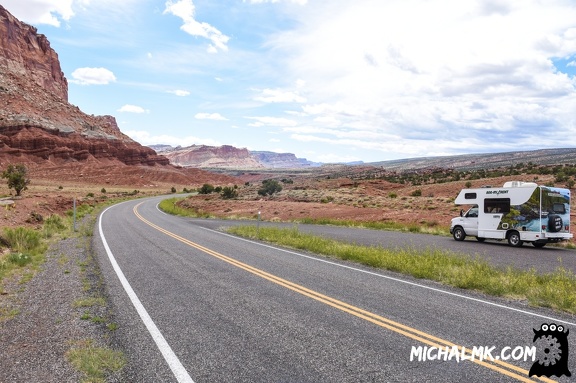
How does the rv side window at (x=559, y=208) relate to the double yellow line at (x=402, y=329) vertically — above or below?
above

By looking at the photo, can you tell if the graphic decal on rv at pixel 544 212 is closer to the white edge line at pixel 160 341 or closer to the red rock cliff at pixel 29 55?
the white edge line at pixel 160 341

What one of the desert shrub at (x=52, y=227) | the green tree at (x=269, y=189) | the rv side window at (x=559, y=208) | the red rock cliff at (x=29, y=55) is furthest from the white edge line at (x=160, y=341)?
the red rock cliff at (x=29, y=55)

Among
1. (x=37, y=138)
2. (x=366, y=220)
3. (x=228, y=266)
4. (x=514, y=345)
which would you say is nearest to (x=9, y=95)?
(x=37, y=138)

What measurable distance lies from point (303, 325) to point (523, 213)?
15.8 meters

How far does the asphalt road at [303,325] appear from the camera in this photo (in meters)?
4.98

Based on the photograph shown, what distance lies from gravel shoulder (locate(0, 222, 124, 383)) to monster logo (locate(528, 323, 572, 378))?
5741 mm

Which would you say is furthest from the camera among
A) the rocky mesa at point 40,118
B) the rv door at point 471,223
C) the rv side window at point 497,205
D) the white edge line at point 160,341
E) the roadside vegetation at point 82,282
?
the rocky mesa at point 40,118

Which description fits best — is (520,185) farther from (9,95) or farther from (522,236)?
(9,95)

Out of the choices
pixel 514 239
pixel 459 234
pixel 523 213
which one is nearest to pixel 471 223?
pixel 459 234

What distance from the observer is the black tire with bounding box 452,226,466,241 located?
2103 centimetres

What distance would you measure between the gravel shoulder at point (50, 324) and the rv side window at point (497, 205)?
57.1 ft

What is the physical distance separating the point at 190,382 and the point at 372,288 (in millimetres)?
5513

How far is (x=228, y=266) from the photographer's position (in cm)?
1172

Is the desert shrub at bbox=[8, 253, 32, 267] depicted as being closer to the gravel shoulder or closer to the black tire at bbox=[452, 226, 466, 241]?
the gravel shoulder
